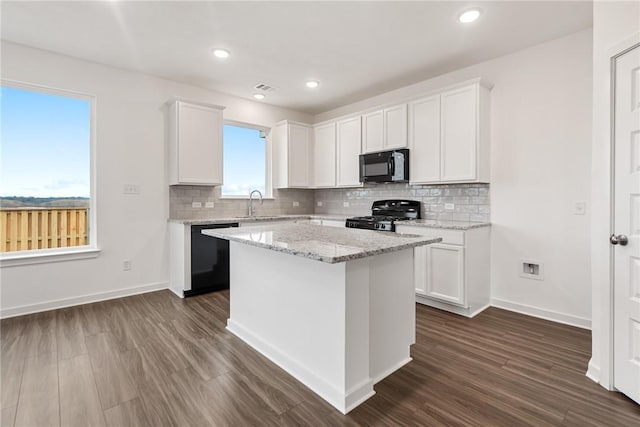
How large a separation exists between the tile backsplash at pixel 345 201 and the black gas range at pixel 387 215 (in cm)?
10

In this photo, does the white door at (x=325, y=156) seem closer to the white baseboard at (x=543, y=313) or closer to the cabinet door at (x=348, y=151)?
the cabinet door at (x=348, y=151)

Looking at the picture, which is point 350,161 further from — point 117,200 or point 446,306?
point 117,200

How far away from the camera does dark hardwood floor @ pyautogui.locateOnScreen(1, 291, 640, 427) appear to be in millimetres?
1612

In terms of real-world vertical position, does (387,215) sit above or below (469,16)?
below

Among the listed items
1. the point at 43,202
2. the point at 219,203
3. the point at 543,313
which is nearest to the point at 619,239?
the point at 543,313

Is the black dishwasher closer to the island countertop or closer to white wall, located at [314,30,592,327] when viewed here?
the island countertop

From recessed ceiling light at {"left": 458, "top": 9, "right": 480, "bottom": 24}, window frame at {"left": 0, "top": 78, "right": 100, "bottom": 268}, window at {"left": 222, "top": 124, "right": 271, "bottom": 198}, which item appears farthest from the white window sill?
recessed ceiling light at {"left": 458, "top": 9, "right": 480, "bottom": 24}

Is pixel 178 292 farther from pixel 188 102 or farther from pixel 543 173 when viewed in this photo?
pixel 543 173

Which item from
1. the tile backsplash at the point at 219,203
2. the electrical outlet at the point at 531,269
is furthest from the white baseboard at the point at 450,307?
the tile backsplash at the point at 219,203

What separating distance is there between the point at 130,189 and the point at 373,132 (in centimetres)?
313

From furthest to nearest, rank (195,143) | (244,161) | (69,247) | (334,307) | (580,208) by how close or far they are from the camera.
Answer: (244,161)
(195,143)
(69,247)
(580,208)
(334,307)

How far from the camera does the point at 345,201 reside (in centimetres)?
508

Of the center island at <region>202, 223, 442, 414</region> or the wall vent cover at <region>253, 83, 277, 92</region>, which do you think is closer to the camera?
the center island at <region>202, 223, 442, 414</region>

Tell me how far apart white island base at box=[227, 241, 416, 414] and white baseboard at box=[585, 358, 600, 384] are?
110 cm
